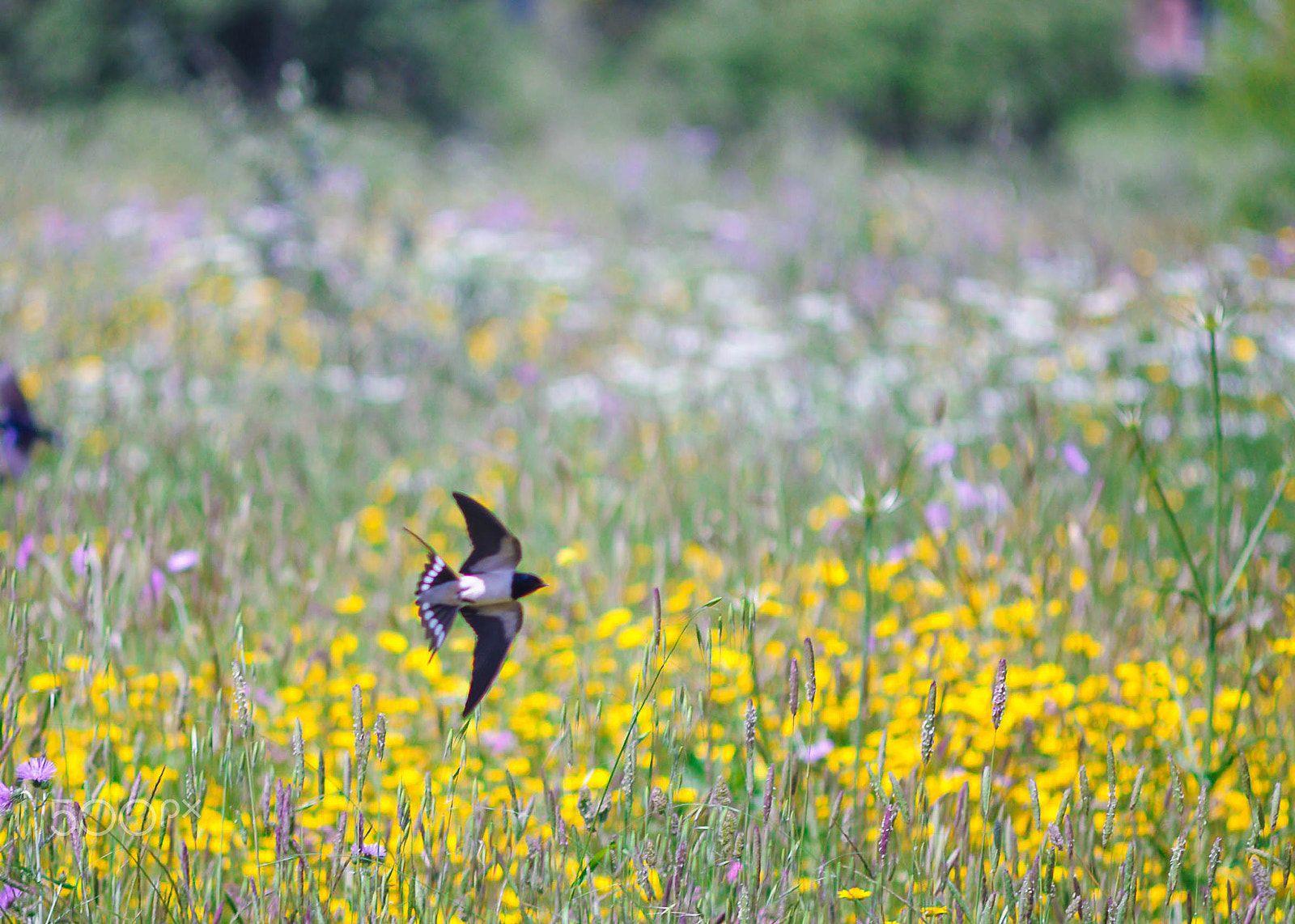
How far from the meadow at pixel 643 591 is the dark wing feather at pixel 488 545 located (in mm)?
194

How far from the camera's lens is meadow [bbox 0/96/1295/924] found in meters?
1.34

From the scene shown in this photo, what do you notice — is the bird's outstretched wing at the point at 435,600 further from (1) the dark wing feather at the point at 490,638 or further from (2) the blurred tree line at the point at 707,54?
(2) the blurred tree line at the point at 707,54

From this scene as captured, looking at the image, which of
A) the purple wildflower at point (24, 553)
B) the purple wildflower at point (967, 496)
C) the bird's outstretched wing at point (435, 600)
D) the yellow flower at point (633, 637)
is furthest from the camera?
the purple wildflower at point (967, 496)

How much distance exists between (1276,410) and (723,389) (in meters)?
1.80

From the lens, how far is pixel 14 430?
250 centimetres

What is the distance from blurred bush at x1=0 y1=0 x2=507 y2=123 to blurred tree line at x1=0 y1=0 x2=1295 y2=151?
0.06ft

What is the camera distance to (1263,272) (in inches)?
167

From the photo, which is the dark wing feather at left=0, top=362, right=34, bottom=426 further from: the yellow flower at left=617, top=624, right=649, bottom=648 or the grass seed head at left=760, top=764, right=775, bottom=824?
the grass seed head at left=760, top=764, right=775, bottom=824

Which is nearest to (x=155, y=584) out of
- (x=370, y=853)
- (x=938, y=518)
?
(x=370, y=853)

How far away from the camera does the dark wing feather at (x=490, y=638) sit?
1.25m

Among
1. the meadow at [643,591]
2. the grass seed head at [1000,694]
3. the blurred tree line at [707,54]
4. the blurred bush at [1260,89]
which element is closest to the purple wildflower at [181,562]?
the meadow at [643,591]

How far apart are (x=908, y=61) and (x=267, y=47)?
7.51 metres

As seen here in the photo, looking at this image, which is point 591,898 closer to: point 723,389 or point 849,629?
point 849,629

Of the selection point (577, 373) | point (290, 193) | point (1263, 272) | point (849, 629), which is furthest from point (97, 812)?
point (1263, 272)
